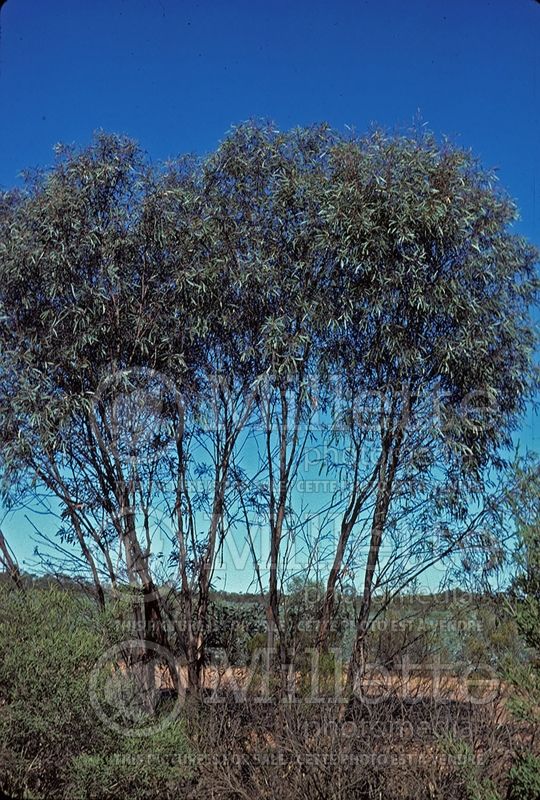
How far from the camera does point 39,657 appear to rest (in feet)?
18.9

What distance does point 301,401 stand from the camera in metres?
8.15

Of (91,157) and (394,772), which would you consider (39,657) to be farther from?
(91,157)

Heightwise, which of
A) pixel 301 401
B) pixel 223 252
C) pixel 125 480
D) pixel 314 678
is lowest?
pixel 314 678

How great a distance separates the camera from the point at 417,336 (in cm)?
816

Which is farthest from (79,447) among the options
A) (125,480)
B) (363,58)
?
(363,58)

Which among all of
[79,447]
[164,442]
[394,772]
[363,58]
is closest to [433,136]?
[363,58]

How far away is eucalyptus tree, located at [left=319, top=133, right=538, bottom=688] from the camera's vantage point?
7965 mm

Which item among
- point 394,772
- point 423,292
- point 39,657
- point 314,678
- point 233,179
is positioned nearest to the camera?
point 394,772

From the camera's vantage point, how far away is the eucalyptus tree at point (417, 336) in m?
7.96

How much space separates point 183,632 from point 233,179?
4.22 m

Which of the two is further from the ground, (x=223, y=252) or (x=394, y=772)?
(x=223, y=252)

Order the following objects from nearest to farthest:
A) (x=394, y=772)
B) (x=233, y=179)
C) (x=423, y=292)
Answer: (x=394, y=772), (x=423, y=292), (x=233, y=179)

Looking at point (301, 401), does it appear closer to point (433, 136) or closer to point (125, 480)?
point (125, 480)

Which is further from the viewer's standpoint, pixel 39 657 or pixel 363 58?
pixel 363 58
